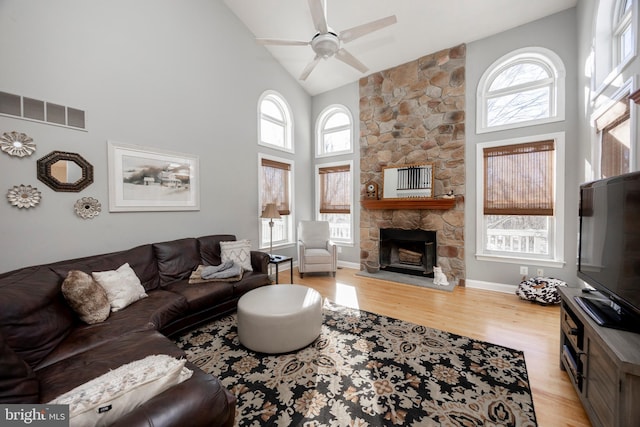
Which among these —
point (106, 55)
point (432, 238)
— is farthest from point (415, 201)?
point (106, 55)

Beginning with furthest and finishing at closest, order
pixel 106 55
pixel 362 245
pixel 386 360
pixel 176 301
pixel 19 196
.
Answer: pixel 362 245
pixel 106 55
pixel 176 301
pixel 19 196
pixel 386 360

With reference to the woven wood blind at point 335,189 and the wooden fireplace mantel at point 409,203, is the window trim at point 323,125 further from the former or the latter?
the wooden fireplace mantel at point 409,203

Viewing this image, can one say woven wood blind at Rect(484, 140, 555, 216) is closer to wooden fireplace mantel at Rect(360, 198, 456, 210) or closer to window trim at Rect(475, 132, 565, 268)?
window trim at Rect(475, 132, 565, 268)

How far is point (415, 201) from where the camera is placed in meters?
4.20

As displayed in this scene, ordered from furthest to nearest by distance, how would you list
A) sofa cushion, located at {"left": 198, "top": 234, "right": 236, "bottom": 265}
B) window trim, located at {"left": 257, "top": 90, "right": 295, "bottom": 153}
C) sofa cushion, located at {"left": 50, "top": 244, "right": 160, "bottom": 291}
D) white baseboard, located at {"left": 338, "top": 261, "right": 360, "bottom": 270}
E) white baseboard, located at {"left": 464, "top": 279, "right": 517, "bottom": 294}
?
white baseboard, located at {"left": 338, "top": 261, "right": 360, "bottom": 270}
window trim, located at {"left": 257, "top": 90, "right": 295, "bottom": 153}
white baseboard, located at {"left": 464, "top": 279, "right": 517, "bottom": 294}
sofa cushion, located at {"left": 198, "top": 234, "right": 236, "bottom": 265}
sofa cushion, located at {"left": 50, "top": 244, "right": 160, "bottom": 291}

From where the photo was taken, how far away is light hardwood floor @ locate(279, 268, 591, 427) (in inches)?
65.7

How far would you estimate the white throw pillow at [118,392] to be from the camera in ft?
2.60

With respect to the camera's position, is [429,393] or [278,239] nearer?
[429,393]

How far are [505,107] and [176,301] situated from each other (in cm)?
502

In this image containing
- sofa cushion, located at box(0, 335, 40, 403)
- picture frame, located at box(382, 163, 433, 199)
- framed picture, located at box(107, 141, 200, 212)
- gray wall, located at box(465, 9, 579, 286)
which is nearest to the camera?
sofa cushion, located at box(0, 335, 40, 403)

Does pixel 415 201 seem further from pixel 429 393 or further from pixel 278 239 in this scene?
pixel 429 393

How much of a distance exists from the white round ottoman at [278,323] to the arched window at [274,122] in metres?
3.12

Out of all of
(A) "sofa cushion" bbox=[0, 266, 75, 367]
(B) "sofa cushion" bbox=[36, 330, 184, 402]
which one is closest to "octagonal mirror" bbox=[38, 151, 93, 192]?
(A) "sofa cushion" bbox=[0, 266, 75, 367]

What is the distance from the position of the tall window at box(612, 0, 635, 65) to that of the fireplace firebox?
2805 millimetres
